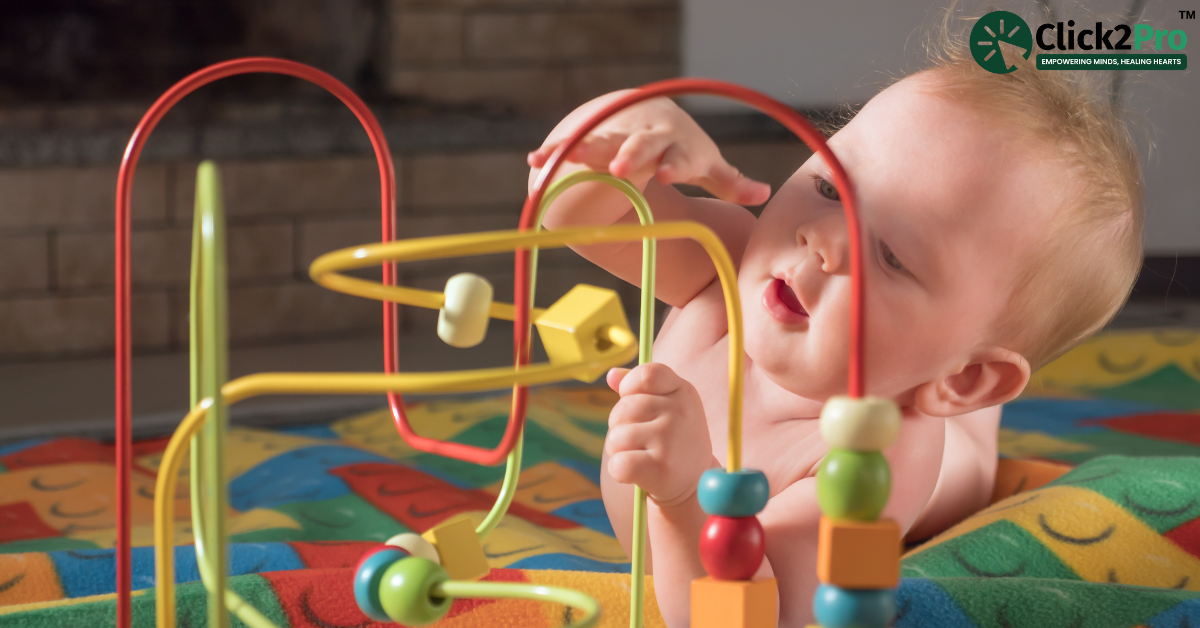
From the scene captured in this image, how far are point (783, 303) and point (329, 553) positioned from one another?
33 centimetres

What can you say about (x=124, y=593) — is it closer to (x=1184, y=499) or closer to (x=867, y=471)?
(x=867, y=471)

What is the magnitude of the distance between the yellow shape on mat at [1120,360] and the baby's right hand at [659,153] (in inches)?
36.1

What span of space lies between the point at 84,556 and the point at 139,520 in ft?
0.52

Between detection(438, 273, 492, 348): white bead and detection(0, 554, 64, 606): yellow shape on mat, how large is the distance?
1.25 feet

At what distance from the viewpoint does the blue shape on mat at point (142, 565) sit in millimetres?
615

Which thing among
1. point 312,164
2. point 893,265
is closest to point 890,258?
point 893,265

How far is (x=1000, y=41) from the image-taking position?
2.20 ft

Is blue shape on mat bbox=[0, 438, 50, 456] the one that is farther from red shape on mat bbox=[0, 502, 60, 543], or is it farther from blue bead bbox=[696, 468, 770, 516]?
blue bead bbox=[696, 468, 770, 516]

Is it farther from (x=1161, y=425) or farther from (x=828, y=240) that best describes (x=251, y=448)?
(x=1161, y=425)

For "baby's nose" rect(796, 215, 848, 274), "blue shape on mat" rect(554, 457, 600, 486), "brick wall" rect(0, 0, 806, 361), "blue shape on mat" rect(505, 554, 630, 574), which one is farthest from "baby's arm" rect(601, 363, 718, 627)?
"brick wall" rect(0, 0, 806, 361)

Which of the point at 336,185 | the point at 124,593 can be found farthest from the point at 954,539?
the point at 336,185

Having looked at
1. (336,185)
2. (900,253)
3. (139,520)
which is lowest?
(139,520)

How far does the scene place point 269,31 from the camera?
1903 mm

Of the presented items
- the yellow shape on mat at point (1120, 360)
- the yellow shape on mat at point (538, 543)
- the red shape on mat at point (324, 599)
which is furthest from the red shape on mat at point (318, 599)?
the yellow shape on mat at point (1120, 360)
